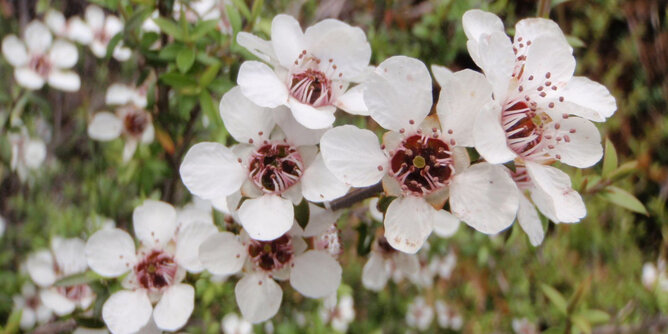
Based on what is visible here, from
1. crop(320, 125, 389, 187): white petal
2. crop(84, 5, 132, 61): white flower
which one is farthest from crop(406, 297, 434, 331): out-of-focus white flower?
crop(320, 125, 389, 187): white petal

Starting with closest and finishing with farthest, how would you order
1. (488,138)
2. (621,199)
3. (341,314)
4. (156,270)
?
1. (488,138)
2. (156,270)
3. (621,199)
4. (341,314)

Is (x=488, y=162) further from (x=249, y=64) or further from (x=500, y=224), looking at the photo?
(x=249, y=64)

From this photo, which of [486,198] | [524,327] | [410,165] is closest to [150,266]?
[410,165]

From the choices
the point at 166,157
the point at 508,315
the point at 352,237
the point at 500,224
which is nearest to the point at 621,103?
the point at 508,315

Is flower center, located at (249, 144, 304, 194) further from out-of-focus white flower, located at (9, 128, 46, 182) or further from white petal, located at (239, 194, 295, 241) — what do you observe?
out-of-focus white flower, located at (9, 128, 46, 182)

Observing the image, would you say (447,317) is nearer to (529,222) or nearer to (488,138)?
(529,222)
